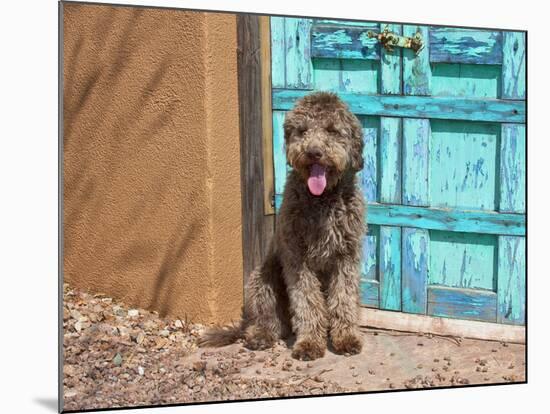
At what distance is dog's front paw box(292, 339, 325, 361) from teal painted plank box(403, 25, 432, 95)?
148cm

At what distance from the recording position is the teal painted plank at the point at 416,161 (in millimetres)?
4504

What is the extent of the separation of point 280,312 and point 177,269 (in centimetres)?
61

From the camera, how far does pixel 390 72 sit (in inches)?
176

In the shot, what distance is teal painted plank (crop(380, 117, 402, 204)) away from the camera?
4488 mm

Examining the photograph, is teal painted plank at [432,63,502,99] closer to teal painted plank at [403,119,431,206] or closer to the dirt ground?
teal painted plank at [403,119,431,206]

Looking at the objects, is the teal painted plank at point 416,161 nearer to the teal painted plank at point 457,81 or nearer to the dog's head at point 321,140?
the teal painted plank at point 457,81

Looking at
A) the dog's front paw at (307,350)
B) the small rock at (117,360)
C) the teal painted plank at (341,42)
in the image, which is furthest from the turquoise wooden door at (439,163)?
the small rock at (117,360)

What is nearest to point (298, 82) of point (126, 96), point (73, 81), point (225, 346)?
point (126, 96)

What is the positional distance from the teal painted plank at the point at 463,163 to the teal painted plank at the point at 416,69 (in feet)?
0.69

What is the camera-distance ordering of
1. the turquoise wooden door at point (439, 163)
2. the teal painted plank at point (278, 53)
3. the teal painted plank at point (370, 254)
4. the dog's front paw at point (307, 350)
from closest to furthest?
the dog's front paw at point (307, 350)
the teal painted plank at point (278, 53)
the turquoise wooden door at point (439, 163)
the teal painted plank at point (370, 254)

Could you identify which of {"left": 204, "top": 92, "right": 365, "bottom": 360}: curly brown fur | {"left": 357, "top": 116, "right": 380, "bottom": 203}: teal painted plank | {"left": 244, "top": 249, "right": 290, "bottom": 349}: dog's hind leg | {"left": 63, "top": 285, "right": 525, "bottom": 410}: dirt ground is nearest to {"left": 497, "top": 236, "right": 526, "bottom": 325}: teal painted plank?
{"left": 63, "top": 285, "right": 525, "bottom": 410}: dirt ground

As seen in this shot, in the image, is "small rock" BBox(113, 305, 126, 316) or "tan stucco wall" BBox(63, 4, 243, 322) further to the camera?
"small rock" BBox(113, 305, 126, 316)

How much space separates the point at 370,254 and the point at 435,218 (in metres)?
0.42

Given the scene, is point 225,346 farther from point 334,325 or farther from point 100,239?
point 100,239
